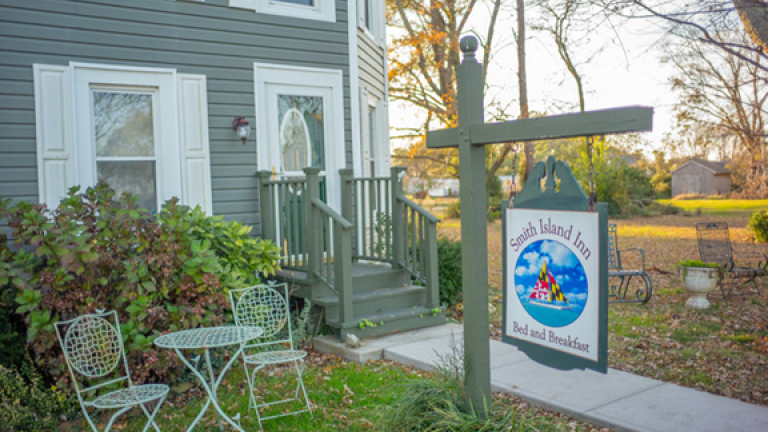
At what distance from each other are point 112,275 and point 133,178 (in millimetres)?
1833

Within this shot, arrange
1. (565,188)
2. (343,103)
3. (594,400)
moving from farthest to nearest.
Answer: (343,103) < (594,400) < (565,188)

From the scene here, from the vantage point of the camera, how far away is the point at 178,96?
6.19 metres

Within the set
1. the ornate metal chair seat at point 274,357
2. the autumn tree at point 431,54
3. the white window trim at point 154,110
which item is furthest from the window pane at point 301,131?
the autumn tree at point 431,54

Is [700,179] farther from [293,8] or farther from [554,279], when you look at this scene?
[554,279]

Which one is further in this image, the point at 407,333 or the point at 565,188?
the point at 407,333

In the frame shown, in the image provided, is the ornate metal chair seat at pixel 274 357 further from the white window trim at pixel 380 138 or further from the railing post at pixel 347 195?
the white window trim at pixel 380 138

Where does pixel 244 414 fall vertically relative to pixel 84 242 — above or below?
below

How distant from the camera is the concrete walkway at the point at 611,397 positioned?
3621 millimetres

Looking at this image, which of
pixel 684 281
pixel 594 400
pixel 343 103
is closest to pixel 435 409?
pixel 594 400

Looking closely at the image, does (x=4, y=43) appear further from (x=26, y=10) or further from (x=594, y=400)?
(x=594, y=400)

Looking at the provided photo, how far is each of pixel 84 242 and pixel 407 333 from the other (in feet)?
10.7

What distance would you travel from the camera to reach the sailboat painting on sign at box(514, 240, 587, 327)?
2506mm

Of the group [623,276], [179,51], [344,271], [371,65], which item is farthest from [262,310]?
[623,276]

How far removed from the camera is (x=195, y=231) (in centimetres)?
548
